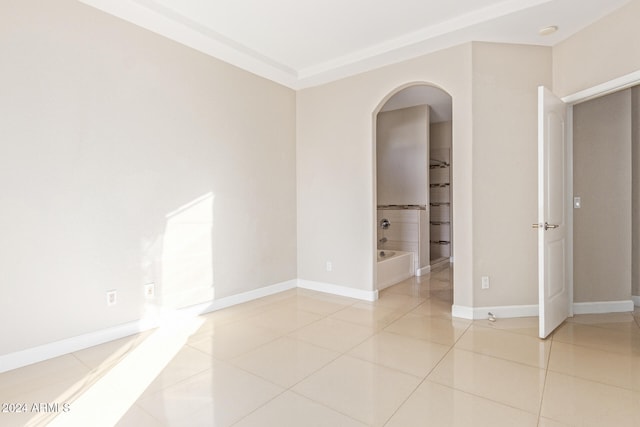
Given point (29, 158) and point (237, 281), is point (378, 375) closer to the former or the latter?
point (237, 281)

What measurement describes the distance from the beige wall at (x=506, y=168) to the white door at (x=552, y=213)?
231 millimetres

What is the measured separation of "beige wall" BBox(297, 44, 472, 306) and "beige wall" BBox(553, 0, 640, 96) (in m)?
0.90

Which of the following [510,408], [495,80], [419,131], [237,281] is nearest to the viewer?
[510,408]

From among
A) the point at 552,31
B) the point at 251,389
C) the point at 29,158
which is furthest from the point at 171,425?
the point at 552,31

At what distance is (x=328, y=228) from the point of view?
4.38 m

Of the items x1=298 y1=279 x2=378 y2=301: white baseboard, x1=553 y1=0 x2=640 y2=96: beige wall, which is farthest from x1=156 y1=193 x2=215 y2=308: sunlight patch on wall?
x1=553 y1=0 x2=640 y2=96: beige wall

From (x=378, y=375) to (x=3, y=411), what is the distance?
217cm

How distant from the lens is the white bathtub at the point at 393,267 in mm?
4547

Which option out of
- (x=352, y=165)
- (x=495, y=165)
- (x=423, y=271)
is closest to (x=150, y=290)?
(x=352, y=165)

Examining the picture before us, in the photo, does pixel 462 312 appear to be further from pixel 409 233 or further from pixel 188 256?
pixel 188 256

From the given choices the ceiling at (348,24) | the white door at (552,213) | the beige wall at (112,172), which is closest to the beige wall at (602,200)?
the white door at (552,213)

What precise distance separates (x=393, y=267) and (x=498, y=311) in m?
1.67

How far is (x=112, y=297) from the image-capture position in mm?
2795

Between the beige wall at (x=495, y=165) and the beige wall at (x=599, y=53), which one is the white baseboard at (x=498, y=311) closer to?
the beige wall at (x=495, y=165)
